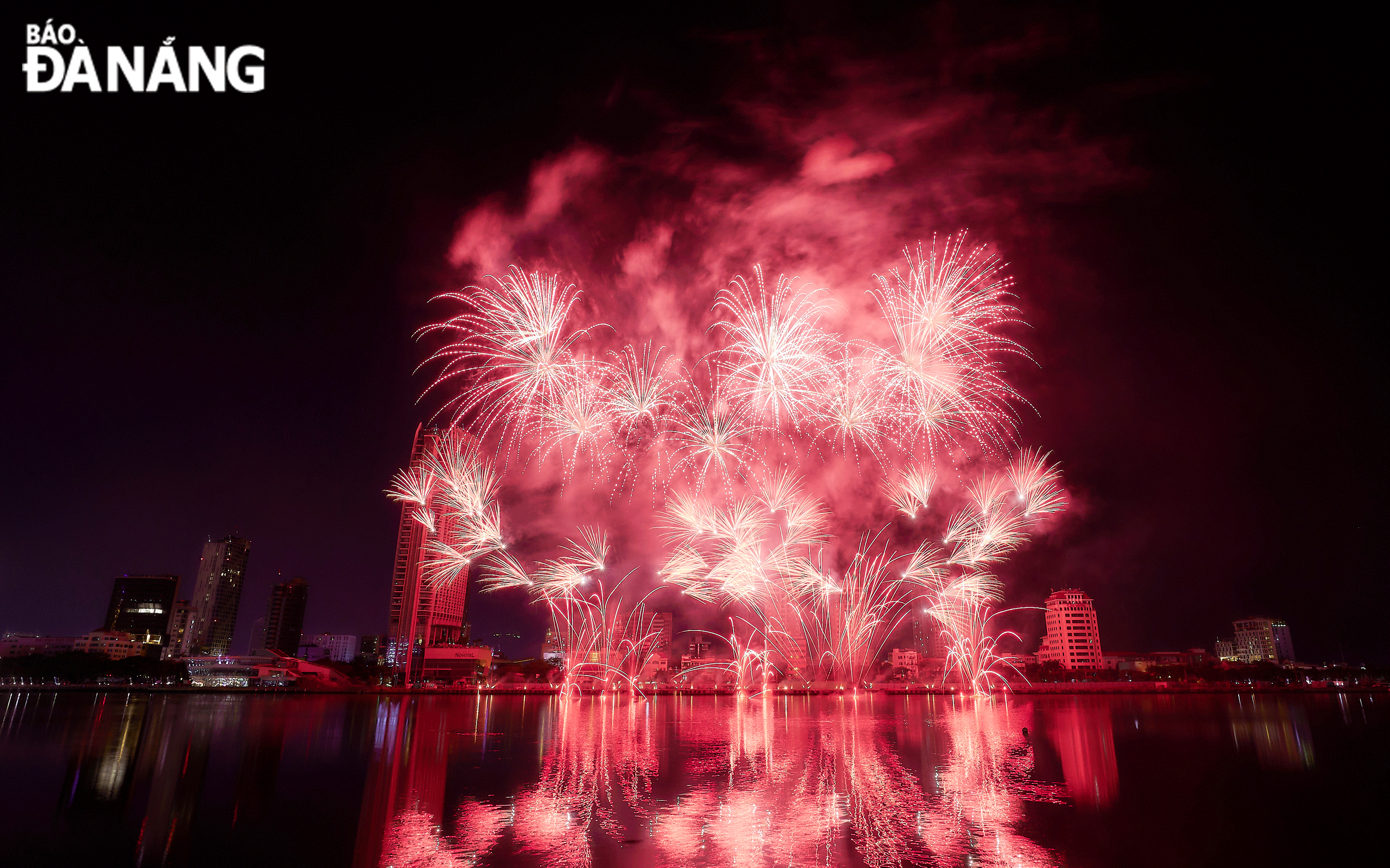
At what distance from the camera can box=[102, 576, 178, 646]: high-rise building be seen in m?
167

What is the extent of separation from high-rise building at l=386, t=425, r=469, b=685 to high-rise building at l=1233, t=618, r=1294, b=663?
174923 mm

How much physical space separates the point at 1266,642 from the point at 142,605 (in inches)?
10856

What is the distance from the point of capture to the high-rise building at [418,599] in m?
129

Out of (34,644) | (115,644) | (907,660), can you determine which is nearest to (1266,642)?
(907,660)

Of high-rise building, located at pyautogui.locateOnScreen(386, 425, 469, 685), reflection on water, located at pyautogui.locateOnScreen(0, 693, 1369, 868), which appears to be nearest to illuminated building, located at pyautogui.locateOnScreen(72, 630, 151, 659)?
high-rise building, located at pyautogui.locateOnScreen(386, 425, 469, 685)

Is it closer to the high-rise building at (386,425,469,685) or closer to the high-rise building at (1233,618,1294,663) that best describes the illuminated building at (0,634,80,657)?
the high-rise building at (386,425,469,685)

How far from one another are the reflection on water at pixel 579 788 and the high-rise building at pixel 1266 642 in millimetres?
150006

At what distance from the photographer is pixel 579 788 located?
1620 centimetres

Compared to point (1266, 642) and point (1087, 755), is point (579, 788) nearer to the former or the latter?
point (1087, 755)

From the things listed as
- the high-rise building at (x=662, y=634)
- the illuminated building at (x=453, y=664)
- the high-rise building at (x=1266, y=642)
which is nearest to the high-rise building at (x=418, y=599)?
the illuminated building at (x=453, y=664)

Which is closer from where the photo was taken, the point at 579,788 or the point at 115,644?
the point at 579,788

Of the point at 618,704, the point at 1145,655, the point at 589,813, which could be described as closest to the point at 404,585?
the point at 618,704

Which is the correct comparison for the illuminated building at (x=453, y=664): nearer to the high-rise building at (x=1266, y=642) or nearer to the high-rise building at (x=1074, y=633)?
the high-rise building at (x=1074, y=633)

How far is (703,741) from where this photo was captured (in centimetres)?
2603
